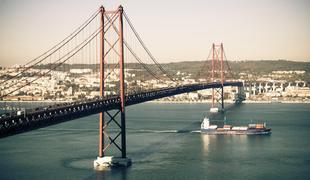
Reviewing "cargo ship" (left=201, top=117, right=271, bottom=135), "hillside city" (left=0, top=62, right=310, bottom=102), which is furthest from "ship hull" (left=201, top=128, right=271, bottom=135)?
"hillside city" (left=0, top=62, right=310, bottom=102)

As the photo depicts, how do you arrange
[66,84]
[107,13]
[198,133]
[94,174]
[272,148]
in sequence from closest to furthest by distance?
[94,174] < [107,13] < [272,148] < [198,133] < [66,84]

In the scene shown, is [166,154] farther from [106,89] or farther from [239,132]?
[106,89]

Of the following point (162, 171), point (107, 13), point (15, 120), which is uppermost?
point (107, 13)

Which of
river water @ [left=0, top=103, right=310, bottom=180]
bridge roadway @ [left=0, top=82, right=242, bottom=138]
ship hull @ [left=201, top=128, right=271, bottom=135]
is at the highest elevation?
bridge roadway @ [left=0, top=82, right=242, bottom=138]

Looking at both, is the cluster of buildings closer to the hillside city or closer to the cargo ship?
the hillside city

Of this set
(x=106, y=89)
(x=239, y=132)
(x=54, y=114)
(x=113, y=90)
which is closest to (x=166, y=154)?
(x=54, y=114)

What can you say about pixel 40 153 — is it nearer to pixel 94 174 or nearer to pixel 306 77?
pixel 94 174

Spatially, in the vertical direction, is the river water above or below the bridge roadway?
below

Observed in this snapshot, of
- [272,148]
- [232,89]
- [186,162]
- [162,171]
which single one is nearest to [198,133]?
[272,148]

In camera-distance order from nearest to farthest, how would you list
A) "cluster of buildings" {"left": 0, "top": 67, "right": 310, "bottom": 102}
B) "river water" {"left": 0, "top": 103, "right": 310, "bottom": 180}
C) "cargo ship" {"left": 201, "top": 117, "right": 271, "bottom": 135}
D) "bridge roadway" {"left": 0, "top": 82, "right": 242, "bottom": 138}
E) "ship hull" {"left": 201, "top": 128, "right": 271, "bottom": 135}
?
"bridge roadway" {"left": 0, "top": 82, "right": 242, "bottom": 138} < "river water" {"left": 0, "top": 103, "right": 310, "bottom": 180} < "ship hull" {"left": 201, "top": 128, "right": 271, "bottom": 135} < "cargo ship" {"left": 201, "top": 117, "right": 271, "bottom": 135} < "cluster of buildings" {"left": 0, "top": 67, "right": 310, "bottom": 102}
